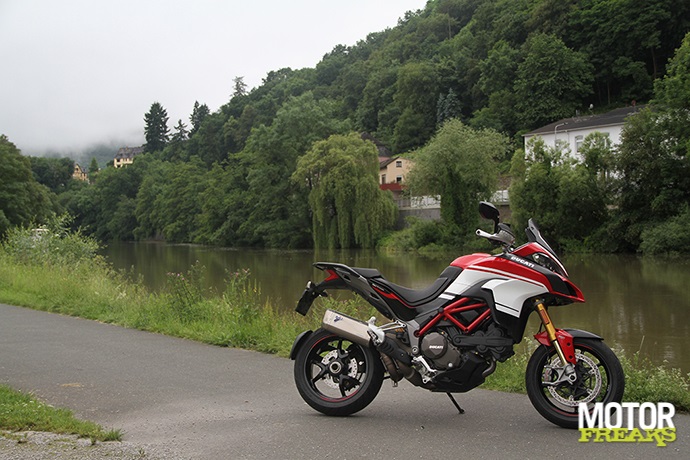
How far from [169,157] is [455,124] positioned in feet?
323

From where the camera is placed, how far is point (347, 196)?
4872cm

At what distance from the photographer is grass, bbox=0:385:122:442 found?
170 inches

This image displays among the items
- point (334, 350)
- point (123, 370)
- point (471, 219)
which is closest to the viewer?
point (334, 350)

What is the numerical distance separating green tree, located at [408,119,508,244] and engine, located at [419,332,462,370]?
40092mm

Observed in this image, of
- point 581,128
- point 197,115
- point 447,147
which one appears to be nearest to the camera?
point 447,147

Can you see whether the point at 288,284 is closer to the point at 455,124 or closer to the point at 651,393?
the point at 651,393

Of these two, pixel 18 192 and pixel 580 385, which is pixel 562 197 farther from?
pixel 18 192

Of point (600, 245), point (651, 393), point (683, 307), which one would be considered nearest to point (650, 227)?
point (600, 245)

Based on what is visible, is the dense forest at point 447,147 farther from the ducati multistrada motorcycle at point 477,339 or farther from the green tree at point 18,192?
the ducati multistrada motorcycle at point 477,339

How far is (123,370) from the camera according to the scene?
22.0 ft

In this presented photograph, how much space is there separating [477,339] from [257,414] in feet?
5.63

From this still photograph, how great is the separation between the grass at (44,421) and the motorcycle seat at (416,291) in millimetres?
2032

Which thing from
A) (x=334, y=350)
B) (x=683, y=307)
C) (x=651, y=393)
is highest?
(x=334, y=350)

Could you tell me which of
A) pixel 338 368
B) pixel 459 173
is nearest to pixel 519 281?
pixel 338 368
